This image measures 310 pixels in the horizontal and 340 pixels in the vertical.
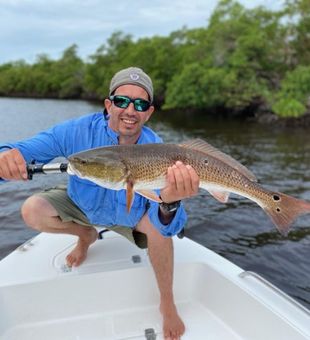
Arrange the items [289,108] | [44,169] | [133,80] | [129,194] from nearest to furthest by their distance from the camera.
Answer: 1. [129,194]
2. [44,169]
3. [133,80]
4. [289,108]

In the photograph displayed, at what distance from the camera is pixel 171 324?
3.56 metres

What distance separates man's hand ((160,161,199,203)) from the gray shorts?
0.93 m

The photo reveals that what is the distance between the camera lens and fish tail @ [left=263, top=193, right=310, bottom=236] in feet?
9.12

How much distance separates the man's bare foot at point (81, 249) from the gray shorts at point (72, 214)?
0.23m

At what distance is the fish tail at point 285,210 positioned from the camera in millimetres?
2779

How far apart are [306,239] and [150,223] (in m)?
4.38

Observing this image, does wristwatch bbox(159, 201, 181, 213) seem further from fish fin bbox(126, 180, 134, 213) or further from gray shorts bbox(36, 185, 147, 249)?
gray shorts bbox(36, 185, 147, 249)

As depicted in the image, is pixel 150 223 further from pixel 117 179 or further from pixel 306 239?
pixel 306 239

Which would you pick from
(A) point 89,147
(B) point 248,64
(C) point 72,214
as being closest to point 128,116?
(A) point 89,147

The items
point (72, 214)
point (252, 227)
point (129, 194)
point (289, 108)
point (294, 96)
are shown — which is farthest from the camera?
point (294, 96)

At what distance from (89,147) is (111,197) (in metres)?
0.48

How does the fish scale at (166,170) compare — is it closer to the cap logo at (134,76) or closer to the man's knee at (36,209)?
the cap logo at (134,76)

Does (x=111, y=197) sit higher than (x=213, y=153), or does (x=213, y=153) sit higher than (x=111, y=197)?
(x=213, y=153)

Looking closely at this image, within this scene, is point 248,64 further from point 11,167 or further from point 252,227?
point 11,167
